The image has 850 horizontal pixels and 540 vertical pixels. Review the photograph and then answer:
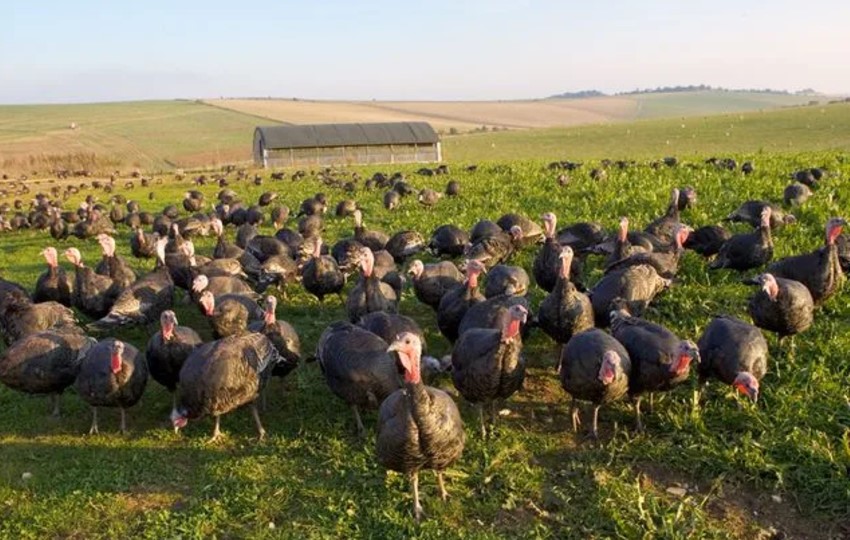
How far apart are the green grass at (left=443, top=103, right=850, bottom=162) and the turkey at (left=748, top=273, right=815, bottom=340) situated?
40243 mm

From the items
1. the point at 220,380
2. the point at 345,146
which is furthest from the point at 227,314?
the point at 345,146

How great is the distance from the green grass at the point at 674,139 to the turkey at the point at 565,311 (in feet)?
133

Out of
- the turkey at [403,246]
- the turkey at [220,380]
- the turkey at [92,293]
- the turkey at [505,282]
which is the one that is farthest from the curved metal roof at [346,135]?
the turkey at [220,380]

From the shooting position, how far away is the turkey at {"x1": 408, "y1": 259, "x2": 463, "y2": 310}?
1189 cm

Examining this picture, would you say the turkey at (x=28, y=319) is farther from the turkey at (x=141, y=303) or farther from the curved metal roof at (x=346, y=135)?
the curved metal roof at (x=346, y=135)

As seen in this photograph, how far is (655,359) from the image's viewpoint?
7.96 m

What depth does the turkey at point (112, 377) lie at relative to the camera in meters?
8.75

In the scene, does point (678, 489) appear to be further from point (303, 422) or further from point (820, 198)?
point (820, 198)

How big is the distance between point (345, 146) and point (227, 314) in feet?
152

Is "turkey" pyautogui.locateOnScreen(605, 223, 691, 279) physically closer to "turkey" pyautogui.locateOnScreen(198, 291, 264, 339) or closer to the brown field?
"turkey" pyautogui.locateOnScreen(198, 291, 264, 339)

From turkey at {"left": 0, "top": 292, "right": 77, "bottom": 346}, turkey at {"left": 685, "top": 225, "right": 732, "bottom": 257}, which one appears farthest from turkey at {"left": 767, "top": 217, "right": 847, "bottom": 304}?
turkey at {"left": 0, "top": 292, "right": 77, "bottom": 346}

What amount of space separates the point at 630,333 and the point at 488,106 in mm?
137864

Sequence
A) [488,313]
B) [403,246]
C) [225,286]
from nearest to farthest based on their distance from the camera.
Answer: [488,313] < [225,286] < [403,246]

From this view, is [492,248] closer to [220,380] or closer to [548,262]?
[548,262]
